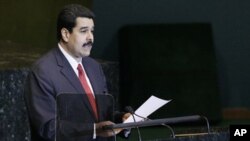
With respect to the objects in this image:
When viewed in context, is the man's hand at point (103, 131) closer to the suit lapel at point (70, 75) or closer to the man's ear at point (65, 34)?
the suit lapel at point (70, 75)

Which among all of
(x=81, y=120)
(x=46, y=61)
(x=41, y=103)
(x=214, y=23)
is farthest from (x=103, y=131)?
(x=214, y=23)

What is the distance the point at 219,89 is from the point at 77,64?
3.36 metres

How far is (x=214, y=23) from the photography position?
5375 mm

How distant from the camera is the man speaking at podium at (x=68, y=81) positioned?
1.76 meters

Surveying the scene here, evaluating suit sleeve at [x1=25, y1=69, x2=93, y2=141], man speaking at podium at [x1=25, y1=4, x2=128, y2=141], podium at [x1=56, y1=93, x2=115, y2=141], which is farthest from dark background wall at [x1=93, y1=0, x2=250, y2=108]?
podium at [x1=56, y1=93, x2=115, y2=141]

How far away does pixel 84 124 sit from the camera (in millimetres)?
1720

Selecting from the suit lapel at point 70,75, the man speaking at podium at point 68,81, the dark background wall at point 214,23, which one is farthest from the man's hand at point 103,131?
the dark background wall at point 214,23

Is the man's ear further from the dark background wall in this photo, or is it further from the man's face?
the dark background wall

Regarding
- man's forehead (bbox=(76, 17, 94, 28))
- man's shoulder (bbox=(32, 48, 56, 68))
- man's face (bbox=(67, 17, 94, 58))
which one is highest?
man's forehead (bbox=(76, 17, 94, 28))

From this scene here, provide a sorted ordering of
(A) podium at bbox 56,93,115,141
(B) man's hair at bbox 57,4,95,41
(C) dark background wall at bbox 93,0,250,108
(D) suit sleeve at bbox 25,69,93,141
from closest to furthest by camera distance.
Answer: (A) podium at bbox 56,93,115,141
(D) suit sleeve at bbox 25,69,93,141
(B) man's hair at bbox 57,4,95,41
(C) dark background wall at bbox 93,0,250,108

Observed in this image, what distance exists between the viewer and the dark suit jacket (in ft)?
5.61

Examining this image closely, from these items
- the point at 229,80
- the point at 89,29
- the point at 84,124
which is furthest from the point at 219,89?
the point at 84,124

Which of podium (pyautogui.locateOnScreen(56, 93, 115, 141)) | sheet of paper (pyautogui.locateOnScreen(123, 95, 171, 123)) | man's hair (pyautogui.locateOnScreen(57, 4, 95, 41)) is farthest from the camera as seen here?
man's hair (pyautogui.locateOnScreen(57, 4, 95, 41))

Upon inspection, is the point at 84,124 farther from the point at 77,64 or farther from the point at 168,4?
the point at 168,4
